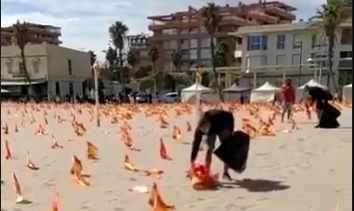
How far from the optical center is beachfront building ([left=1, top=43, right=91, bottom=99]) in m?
64.9

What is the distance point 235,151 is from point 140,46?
106251mm

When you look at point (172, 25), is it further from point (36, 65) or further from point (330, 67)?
point (330, 67)

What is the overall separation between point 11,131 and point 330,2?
129 feet

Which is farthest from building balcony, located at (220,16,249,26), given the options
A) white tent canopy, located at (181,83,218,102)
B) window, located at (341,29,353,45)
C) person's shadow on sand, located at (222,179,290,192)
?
person's shadow on sand, located at (222,179,290,192)

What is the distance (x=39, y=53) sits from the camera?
220 ft

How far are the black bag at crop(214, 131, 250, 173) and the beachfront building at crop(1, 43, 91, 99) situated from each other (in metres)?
55.8

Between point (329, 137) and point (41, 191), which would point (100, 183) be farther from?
point (329, 137)

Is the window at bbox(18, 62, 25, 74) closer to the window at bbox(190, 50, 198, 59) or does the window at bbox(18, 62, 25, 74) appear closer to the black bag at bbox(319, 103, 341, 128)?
the window at bbox(190, 50, 198, 59)

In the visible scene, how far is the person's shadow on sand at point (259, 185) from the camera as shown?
7777mm

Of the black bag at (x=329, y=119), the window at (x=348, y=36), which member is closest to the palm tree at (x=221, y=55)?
the window at (x=348, y=36)

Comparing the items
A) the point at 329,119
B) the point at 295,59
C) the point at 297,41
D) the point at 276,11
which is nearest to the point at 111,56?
the point at 276,11

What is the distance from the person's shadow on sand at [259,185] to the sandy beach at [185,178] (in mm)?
12

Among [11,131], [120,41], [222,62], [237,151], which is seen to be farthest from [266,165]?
A: [120,41]

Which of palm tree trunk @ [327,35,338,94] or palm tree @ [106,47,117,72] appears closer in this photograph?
palm tree trunk @ [327,35,338,94]
